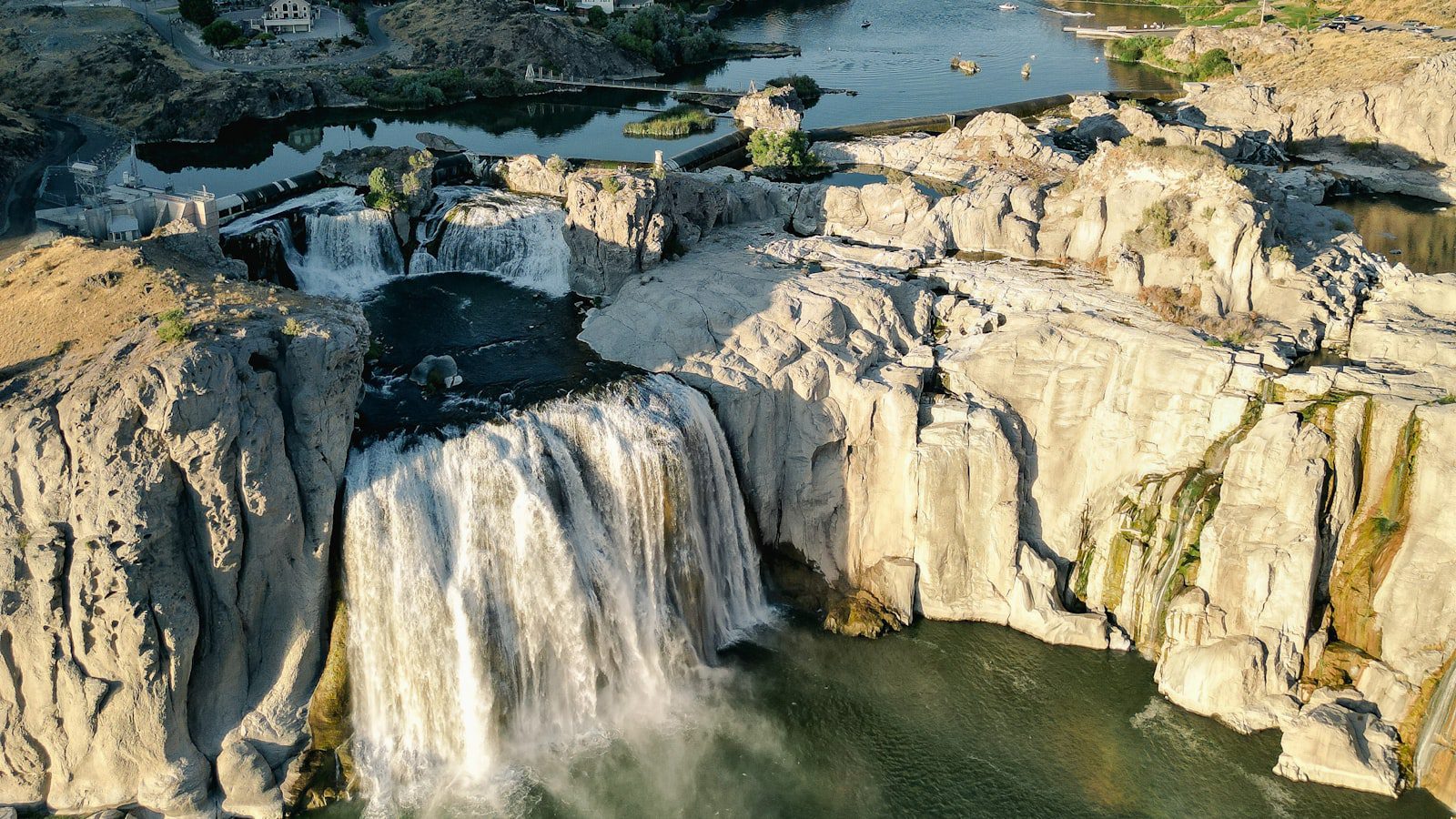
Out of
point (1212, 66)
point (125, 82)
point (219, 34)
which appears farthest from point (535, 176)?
point (1212, 66)

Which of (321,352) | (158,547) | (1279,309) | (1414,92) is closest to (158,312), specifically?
(321,352)

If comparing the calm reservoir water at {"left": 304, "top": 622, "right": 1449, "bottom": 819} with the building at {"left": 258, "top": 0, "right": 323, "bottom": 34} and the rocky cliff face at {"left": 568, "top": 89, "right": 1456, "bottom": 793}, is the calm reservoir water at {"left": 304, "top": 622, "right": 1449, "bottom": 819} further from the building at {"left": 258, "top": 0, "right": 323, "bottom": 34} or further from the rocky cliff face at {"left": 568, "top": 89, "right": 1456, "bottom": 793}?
the building at {"left": 258, "top": 0, "right": 323, "bottom": 34}

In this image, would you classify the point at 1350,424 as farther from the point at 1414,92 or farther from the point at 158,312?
the point at 1414,92

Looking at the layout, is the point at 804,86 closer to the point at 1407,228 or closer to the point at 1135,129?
the point at 1135,129

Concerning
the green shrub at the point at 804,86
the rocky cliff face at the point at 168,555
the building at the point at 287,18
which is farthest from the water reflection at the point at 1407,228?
the building at the point at 287,18

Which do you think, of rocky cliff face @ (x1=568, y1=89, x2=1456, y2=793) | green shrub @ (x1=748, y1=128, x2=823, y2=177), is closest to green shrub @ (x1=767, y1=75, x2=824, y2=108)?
green shrub @ (x1=748, y1=128, x2=823, y2=177)

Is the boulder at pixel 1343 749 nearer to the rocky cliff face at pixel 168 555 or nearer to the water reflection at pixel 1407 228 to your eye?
the rocky cliff face at pixel 168 555
